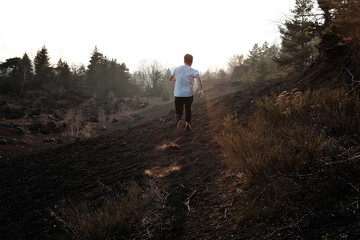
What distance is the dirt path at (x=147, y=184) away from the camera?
194 centimetres

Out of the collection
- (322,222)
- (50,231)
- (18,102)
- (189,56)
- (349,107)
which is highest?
(18,102)

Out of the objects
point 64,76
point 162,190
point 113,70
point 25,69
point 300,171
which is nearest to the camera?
point 300,171

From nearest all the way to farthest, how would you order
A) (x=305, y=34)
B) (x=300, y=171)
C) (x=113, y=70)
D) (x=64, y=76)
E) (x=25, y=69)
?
1. (x=300, y=171)
2. (x=305, y=34)
3. (x=25, y=69)
4. (x=64, y=76)
5. (x=113, y=70)

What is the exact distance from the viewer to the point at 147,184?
→ 294 centimetres

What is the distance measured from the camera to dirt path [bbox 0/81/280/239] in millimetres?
1942

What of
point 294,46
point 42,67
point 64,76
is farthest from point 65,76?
point 294,46

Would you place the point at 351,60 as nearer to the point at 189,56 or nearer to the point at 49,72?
the point at 189,56

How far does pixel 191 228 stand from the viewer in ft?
6.00

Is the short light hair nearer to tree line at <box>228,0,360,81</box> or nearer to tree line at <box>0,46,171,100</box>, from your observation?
tree line at <box>228,0,360,81</box>

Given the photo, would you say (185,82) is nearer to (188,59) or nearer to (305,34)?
(188,59)

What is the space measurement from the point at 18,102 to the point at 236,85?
26.8 m

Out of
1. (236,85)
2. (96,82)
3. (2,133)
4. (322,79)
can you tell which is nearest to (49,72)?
(96,82)

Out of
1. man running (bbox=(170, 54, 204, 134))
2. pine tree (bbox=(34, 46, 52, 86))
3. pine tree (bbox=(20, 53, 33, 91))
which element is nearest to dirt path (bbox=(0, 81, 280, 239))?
man running (bbox=(170, 54, 204, 134))

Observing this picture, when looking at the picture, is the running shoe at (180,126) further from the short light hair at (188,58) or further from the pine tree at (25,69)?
the pine tree at (25,69)
